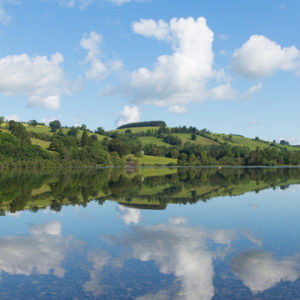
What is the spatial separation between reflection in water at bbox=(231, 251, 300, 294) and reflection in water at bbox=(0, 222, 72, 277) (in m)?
6.96

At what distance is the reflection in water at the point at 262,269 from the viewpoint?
38.3ft

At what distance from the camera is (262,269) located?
13.0 m

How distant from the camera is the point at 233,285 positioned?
11.3m

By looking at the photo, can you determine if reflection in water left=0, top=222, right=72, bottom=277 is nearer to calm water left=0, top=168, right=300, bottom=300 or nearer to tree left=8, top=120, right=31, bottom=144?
calm water left=0, top=168, right=300, bottom=300

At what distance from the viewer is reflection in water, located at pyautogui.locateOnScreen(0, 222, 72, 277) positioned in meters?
13.2

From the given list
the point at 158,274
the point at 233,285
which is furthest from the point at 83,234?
the point at 233,285

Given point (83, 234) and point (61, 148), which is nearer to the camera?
point (83, 234)

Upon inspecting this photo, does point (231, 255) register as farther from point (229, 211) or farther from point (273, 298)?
point (229, 211)

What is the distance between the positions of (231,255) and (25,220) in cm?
1513

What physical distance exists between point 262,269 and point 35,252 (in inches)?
403

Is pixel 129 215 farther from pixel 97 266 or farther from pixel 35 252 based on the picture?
pixel 97 266

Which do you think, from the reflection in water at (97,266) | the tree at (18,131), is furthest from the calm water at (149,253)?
the tree at (18,131)

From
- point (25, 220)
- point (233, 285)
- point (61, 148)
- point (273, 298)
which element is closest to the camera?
point (273, 298)

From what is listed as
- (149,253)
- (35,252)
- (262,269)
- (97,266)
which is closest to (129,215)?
(149,253)
